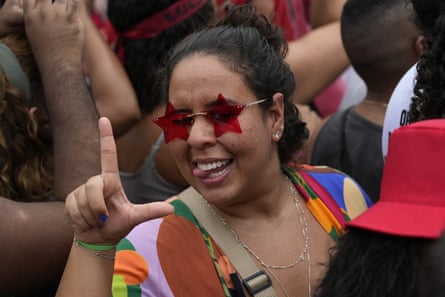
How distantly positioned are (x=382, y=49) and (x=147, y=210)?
64.4 inches

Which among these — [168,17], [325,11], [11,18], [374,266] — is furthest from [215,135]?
[325,11]

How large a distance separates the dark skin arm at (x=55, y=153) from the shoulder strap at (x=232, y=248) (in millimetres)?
331

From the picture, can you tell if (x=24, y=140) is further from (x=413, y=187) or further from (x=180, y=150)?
(x=413, y=187)

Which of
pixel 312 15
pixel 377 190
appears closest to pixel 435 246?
pixel 377 190

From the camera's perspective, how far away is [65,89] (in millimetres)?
2818

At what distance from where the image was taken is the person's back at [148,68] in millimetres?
3438

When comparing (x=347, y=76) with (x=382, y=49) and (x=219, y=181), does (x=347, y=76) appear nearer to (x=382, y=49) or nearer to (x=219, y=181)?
(x=382, y=49)

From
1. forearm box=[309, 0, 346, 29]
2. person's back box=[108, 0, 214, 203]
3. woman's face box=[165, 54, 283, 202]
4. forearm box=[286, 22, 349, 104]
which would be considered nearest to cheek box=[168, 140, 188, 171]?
woman's face box=[165, 54, 283, 202]

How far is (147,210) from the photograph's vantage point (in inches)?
81.4

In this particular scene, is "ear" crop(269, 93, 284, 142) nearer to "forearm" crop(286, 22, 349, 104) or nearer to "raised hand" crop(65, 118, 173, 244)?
"raised hand" crop(65, 118, 173, 244)

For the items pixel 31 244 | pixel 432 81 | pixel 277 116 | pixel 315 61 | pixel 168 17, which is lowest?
pixel 31 244

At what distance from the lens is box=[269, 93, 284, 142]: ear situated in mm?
2702

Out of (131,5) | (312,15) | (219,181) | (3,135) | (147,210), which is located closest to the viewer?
(147,210)

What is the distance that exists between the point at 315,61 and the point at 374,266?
2.24m
